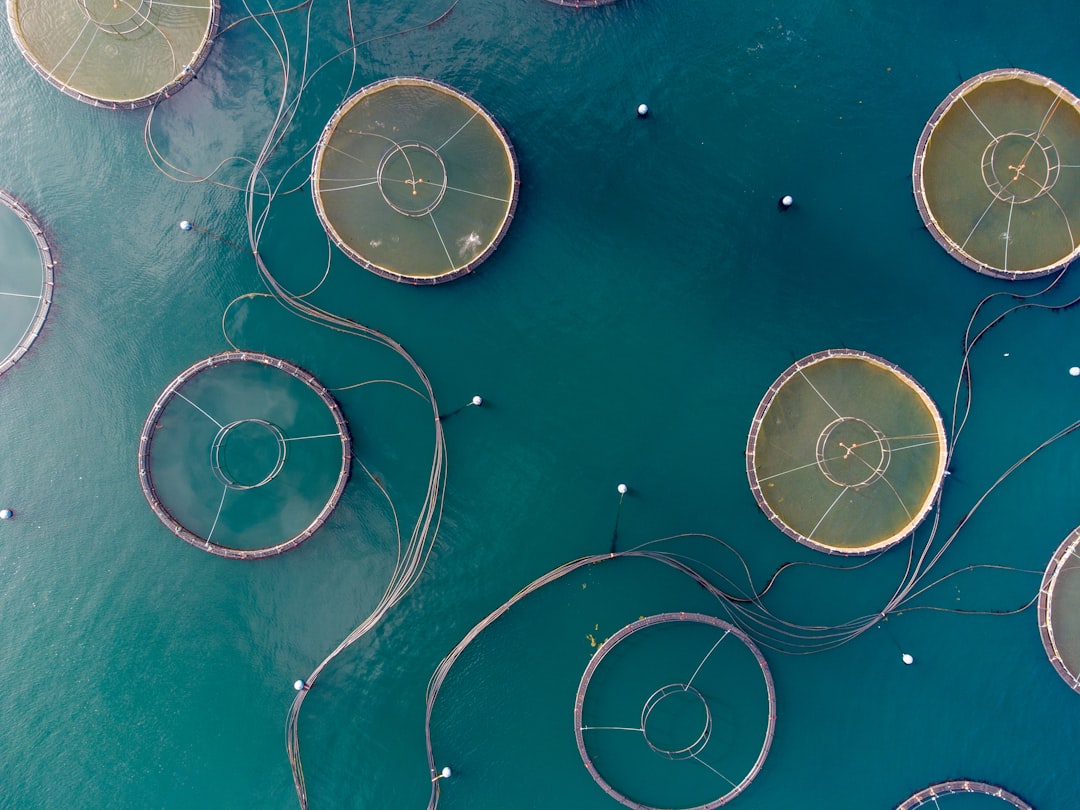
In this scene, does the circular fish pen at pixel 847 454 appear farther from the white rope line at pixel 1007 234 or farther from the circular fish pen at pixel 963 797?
the circular fish pen at pixel 963 797

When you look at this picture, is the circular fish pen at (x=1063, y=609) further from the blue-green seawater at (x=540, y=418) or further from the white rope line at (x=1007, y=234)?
the white rope line at (x=1007, y=234)

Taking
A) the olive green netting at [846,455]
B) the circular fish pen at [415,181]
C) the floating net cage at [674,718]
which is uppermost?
the circular fish pen at [415,181]

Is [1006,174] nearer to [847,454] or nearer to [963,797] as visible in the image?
[847,454]

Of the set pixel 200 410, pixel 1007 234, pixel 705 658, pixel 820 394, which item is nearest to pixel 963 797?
pixel 705 658

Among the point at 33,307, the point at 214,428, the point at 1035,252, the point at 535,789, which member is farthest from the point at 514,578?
the point at 1035,252

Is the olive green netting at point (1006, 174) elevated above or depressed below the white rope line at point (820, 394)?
above

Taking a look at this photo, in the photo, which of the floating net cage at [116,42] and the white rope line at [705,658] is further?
the white rope line at [705,658]

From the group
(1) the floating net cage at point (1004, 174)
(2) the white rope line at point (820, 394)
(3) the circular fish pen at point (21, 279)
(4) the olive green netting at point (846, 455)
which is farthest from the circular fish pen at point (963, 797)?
(3) the circular fish pen at point (21, 279)

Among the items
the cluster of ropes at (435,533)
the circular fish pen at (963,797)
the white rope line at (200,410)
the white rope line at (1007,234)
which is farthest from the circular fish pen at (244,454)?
the white rope line at (1007,234)

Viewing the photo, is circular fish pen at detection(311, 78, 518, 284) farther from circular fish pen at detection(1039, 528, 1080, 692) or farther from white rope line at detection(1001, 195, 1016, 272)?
circular fish pen at detection(1039, 528, 1080, 692)
